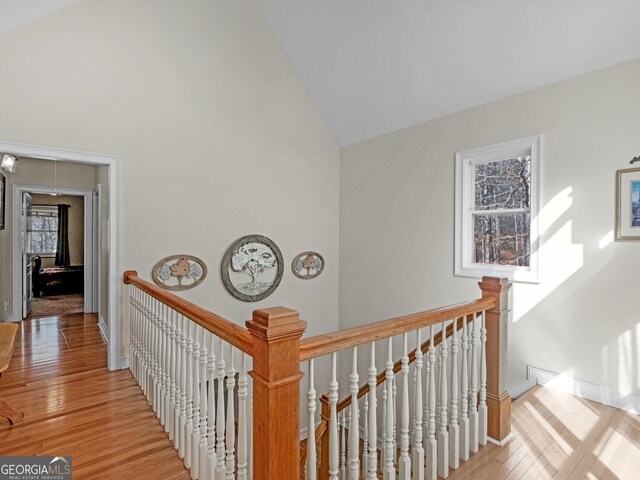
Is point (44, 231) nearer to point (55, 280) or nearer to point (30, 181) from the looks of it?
point (55, 280)

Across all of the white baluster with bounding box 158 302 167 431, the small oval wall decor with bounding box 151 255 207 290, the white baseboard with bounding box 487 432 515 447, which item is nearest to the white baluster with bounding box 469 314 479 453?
the white baseboard with bounding box 487 432 515 447

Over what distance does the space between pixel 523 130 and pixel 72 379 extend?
14.4 feet

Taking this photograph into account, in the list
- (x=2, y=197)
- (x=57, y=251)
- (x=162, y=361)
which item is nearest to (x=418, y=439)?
(x=162, y=361)

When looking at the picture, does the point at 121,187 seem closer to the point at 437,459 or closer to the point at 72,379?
the point at 72,379

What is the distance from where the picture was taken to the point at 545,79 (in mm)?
2945

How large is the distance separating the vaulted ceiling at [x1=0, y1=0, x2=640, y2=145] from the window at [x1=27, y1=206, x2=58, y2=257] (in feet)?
19.9

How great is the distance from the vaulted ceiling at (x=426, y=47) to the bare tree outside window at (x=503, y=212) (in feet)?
2.21

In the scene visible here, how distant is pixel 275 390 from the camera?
1.16 m

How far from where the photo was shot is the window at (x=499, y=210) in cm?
309

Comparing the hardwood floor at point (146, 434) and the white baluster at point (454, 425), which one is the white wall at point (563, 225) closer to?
the hardwood floor at point (146, 434)

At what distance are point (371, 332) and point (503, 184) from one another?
8.53 feet

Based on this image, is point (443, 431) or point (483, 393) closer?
point (443, 431)

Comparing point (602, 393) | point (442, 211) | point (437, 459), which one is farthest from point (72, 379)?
point (602, 393)

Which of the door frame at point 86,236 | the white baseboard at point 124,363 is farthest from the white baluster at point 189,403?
the door frame at point 86,236
